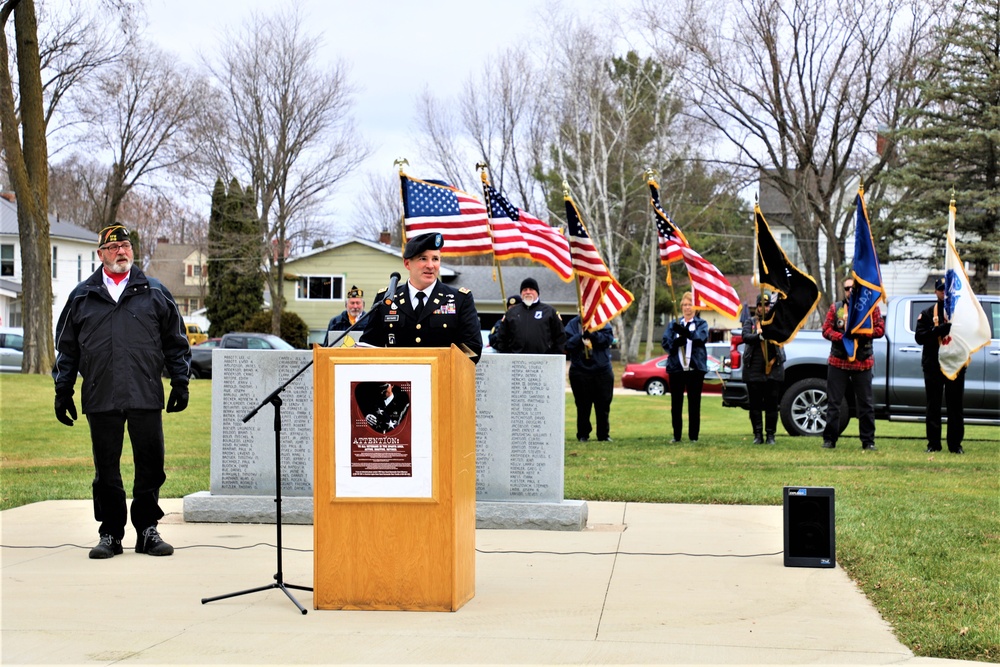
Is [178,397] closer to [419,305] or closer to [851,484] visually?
[419,305]

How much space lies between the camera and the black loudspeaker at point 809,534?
7.40 meters

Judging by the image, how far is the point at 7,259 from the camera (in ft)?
228

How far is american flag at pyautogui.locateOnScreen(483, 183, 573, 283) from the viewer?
15.2 meters

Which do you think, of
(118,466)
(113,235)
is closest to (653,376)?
(118,466)

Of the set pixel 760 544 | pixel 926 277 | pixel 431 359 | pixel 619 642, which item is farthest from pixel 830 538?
pixel 926 277

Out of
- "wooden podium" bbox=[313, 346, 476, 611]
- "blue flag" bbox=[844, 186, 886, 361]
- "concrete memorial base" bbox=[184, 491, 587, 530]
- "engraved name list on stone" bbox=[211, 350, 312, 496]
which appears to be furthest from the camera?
"blue flag" bbox=[844, 186, 886, 361]

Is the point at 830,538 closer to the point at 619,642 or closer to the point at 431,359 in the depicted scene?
the point at 619,642

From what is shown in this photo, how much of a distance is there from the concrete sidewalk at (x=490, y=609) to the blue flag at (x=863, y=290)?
20.6ft

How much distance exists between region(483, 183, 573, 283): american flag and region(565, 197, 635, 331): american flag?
211 millimetres

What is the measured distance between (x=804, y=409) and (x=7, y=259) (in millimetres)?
62268

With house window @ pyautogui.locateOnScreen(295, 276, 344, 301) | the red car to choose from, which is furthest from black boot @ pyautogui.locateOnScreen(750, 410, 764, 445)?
house window @ pyautogui.locateOnScreen(295, 276, 344, 301)

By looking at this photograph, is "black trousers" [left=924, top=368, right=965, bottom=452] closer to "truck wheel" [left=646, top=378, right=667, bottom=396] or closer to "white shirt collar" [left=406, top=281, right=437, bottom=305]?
"white shirt collar" [left=406, top=281, right=437, bottom=305]

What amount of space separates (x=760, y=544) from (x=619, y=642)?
3.07m

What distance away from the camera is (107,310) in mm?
7656
